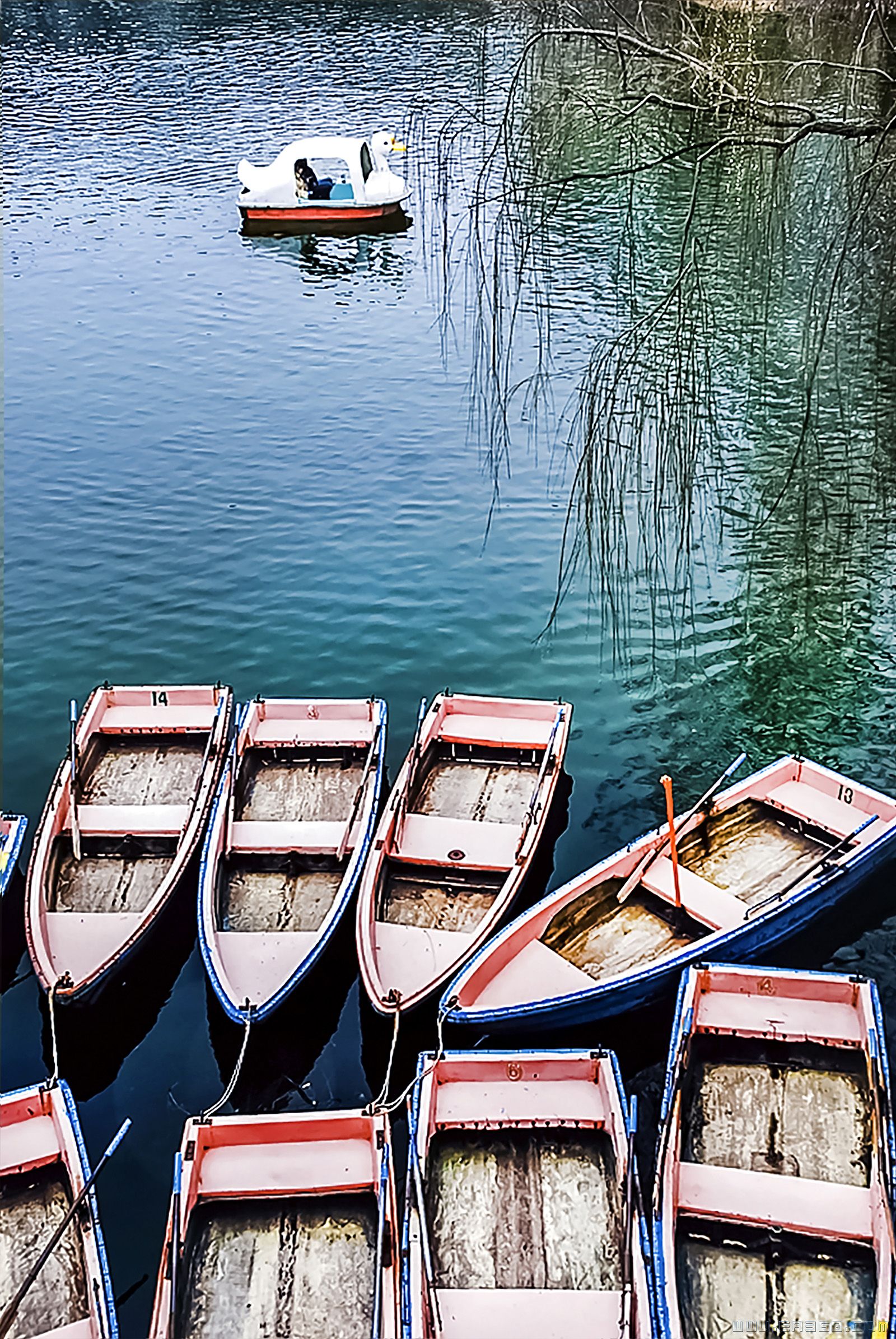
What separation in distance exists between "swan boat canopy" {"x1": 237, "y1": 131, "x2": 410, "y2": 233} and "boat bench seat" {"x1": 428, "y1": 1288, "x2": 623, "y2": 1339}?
110 feet

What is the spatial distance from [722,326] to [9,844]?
18.7 m

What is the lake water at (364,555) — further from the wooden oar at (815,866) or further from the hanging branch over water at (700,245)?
the wooden oar at (815,866)

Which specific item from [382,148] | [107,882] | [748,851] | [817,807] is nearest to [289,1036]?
[107,882]

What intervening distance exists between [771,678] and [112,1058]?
387 inches

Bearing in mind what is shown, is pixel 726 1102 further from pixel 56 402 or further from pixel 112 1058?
pixel 56 402

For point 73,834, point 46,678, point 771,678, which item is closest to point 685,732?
point 771,678

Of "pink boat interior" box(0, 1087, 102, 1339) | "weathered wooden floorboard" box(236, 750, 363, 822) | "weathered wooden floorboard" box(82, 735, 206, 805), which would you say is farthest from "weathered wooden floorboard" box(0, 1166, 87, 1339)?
"weathered wooden floorboard" box(82, 735, 206, 805)

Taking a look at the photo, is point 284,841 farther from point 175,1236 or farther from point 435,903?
point 175,1236

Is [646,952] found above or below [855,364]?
below

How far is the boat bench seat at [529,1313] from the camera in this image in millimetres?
8852

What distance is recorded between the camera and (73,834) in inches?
535

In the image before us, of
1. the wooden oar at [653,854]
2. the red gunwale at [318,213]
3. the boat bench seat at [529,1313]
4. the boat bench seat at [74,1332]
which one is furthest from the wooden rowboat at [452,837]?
the red gunwale at [318,213]

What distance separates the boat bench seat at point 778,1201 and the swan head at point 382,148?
34.9 metres

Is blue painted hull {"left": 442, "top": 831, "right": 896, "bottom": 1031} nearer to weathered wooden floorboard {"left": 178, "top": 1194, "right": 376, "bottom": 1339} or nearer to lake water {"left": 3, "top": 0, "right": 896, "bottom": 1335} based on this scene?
lake water {"left": 3, "top": 0, "right": 896, "bottom": 1335}
